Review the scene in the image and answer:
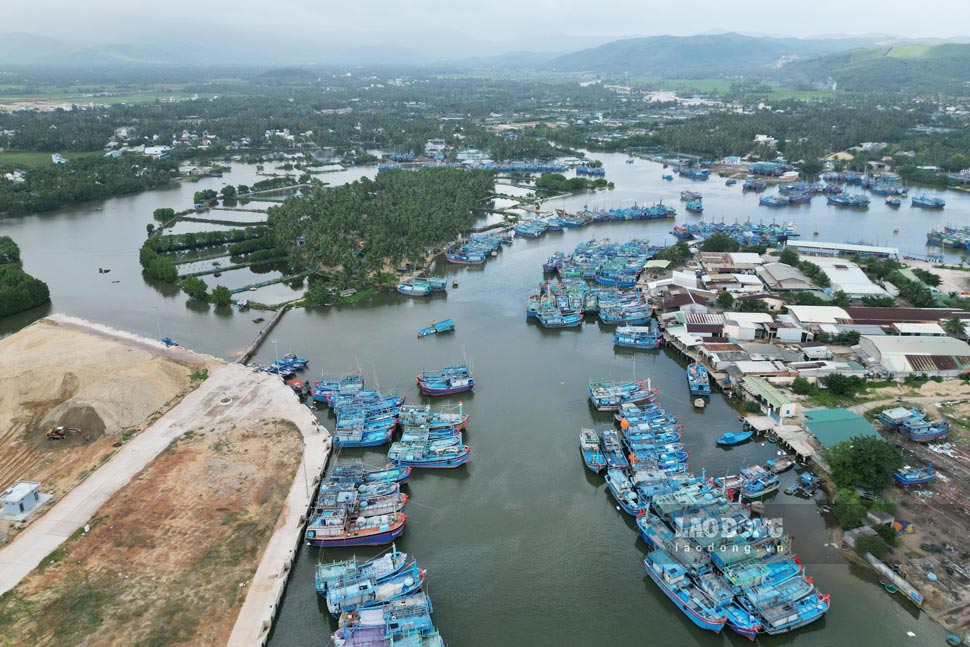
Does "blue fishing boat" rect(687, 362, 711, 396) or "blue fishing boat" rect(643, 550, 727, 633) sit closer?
"blue fishing boat" rect(643, 550, 727, 633)

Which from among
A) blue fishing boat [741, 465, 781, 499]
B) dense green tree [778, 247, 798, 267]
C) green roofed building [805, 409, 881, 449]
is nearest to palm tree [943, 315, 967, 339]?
green roofed building [805, 409, 881, 449]

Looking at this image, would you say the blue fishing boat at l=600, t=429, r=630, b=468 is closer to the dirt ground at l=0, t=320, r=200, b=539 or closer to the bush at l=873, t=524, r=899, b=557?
the bush at l=873, t=524, r=899, b=557

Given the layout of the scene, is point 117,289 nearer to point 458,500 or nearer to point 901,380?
point 458,500

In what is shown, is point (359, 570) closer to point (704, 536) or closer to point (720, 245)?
point (704, 536)

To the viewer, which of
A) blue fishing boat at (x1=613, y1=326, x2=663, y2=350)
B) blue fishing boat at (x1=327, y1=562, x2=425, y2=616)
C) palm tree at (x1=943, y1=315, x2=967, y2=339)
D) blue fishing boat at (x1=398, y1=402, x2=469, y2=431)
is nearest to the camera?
blue fishing boat at (x1=327, y1=562, x2=425, y2=616)

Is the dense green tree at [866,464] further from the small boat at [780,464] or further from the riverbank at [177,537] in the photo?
the riverbank at [177,537]

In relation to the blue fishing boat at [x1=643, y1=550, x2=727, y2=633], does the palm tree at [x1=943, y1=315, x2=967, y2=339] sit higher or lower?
higher
